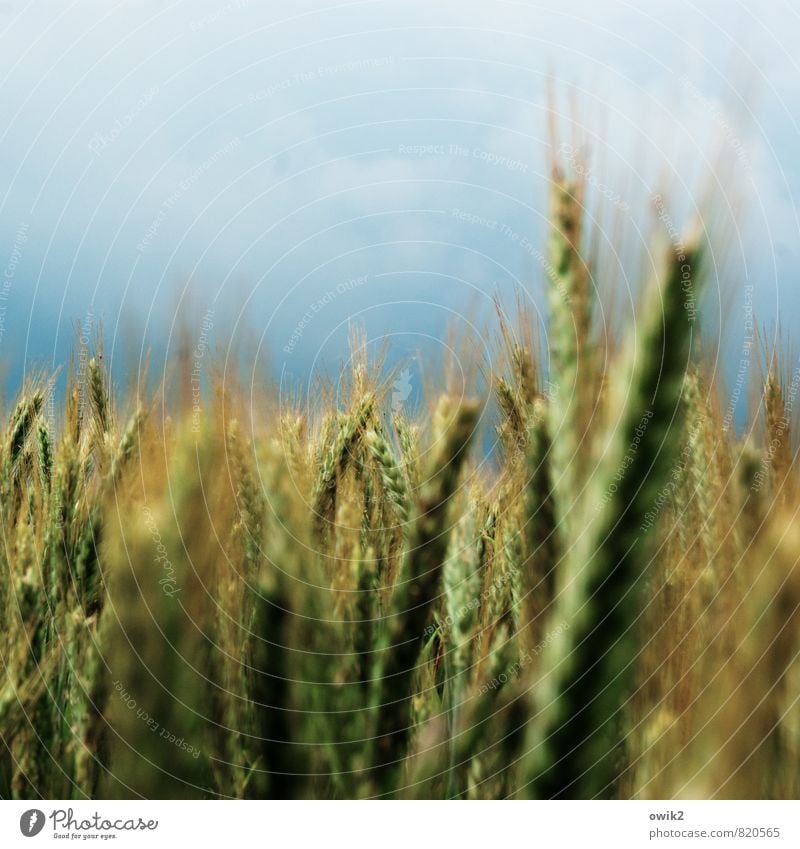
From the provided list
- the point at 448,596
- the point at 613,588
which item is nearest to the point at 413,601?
the point at 448,596

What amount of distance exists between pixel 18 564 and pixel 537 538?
2.11 feet

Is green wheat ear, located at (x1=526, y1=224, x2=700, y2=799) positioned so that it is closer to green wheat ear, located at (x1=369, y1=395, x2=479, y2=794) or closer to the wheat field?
the wheat field

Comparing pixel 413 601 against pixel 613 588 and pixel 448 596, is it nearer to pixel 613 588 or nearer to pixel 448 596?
pixel 448 596

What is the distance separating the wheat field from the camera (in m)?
0.65

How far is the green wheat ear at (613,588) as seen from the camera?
63cm

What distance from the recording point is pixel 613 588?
630mm

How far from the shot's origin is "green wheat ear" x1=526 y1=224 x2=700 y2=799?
2.07 feet

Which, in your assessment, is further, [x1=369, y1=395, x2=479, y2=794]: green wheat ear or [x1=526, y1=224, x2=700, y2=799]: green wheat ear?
[x1=369, y1=395, x2=479, y2=794]: green wheat ear

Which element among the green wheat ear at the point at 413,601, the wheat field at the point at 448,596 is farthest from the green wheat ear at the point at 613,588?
the green wheat ear at the point at 413,601

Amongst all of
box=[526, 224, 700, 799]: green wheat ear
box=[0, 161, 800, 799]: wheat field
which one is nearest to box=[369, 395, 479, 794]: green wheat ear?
box=[0, 161, 800, 799]: wheat field

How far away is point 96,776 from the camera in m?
0.84
